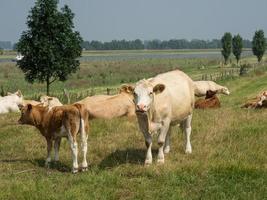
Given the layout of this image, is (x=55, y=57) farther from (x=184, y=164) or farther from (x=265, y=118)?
(x=184, y=164)

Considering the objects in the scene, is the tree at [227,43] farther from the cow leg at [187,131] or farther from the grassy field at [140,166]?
the cow leg at [187,131]

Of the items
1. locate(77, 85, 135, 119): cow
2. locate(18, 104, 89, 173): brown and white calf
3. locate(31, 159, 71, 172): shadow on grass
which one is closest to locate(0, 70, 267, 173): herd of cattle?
locate(18, 104, 89, 173): brown and white calf

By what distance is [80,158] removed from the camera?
36.0 ft

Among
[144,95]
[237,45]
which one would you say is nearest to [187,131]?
[144,95]

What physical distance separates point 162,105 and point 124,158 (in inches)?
64.0

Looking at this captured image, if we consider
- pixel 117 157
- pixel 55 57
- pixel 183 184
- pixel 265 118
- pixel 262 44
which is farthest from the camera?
pixel 262 44

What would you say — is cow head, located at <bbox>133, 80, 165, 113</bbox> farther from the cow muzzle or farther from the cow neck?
the cow neck

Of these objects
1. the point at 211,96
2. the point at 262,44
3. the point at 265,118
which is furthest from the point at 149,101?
the point at 262,44

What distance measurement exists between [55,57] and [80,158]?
14954 mm

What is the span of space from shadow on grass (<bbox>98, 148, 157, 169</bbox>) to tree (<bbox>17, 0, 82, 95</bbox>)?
48.3ft

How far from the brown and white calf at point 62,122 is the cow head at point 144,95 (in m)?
1.36

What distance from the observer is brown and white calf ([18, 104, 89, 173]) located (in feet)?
32.7

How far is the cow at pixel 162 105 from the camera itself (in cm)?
937

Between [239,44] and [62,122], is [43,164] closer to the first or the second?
[62,122]
